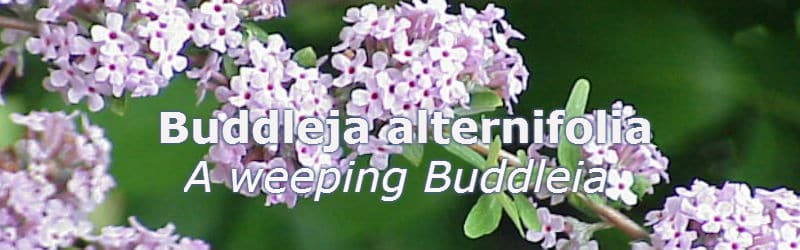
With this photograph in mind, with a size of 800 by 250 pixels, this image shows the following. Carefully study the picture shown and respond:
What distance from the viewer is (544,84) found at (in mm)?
1104

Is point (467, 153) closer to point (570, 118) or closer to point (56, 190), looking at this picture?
point (570, 118)

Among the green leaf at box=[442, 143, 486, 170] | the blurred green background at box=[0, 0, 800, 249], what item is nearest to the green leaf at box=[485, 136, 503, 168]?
the green leaf at box=[442, 143, 486, 170]

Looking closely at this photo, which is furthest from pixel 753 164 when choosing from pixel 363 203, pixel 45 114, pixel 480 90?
pixel 45 114

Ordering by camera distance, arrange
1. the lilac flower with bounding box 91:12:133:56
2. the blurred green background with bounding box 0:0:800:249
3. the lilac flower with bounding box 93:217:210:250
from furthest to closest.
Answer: the blurred green background with bounding box 0:0:800:249 < the lilac flower with bounding box 93:217:210:250 < the lilac flower with bounding box 91:12:133:56

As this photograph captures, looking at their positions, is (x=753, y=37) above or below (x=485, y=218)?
above

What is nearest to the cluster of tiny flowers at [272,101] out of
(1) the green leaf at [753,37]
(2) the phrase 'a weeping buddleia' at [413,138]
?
(2) the phrase 'a weeping buddleia' at [413,138]

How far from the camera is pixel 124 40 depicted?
0.58m

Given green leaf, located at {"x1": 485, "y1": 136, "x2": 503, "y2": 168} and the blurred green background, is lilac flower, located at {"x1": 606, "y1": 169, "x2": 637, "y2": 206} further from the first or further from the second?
the blurred green background

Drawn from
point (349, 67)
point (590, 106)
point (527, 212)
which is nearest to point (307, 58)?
point (349, 67)

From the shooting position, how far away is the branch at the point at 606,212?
2.08 ft

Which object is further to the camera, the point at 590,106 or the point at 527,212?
the point at 590,106

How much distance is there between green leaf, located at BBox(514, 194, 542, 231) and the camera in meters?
0.62

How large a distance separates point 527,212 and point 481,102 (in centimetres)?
6

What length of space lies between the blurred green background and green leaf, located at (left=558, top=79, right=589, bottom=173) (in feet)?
1.27
